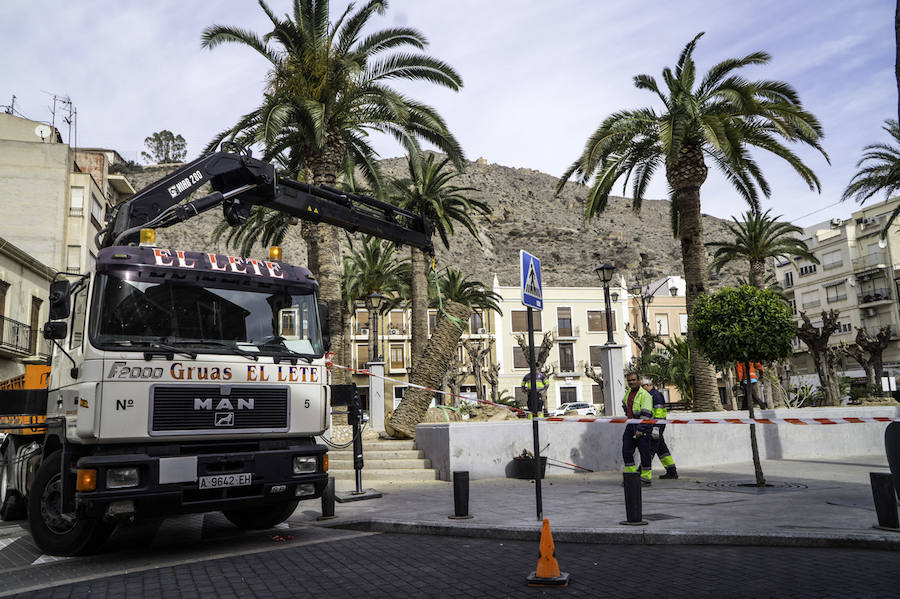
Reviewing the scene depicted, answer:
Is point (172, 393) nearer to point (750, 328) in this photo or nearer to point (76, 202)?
point (750, 328)

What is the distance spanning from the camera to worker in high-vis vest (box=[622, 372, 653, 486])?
35.4 feet

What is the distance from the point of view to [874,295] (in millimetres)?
53281

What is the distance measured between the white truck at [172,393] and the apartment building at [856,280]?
50681 millimetres

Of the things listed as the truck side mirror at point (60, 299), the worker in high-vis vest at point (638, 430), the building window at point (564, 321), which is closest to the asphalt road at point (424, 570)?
the truck side mirror at point (60, 299)

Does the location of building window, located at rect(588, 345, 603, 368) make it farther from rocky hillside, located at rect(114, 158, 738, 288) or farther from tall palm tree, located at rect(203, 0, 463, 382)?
tall palm tree, located at rect(203, 0, 463, 382)

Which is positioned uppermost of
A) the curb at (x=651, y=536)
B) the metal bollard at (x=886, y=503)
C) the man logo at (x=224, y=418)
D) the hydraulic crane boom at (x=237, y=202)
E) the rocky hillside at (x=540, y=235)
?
the rocky hillside at (x=540, y=235)

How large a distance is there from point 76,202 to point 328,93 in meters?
22.9

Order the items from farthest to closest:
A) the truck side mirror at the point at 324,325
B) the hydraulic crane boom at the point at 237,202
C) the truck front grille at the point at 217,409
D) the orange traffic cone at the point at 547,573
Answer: the hydraulic crane boom at the point at 237,202, the truck side mirror at the point at 324,325, the truck front grille at the point at 217,409, the orange traffic cone at the point at 547,573

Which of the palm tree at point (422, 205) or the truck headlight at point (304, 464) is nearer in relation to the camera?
the truck headlight at point (304, 464)

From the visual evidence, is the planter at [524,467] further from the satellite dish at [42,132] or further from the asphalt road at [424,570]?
the satellite dish at [42,132]

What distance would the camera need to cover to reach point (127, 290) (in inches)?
263

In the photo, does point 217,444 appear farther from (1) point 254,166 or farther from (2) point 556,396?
(2) point 556,396

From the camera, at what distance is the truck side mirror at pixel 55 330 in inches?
278

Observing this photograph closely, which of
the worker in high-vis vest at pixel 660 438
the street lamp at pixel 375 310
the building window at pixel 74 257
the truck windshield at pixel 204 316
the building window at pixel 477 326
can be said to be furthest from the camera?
the building window at pixel 477 326
